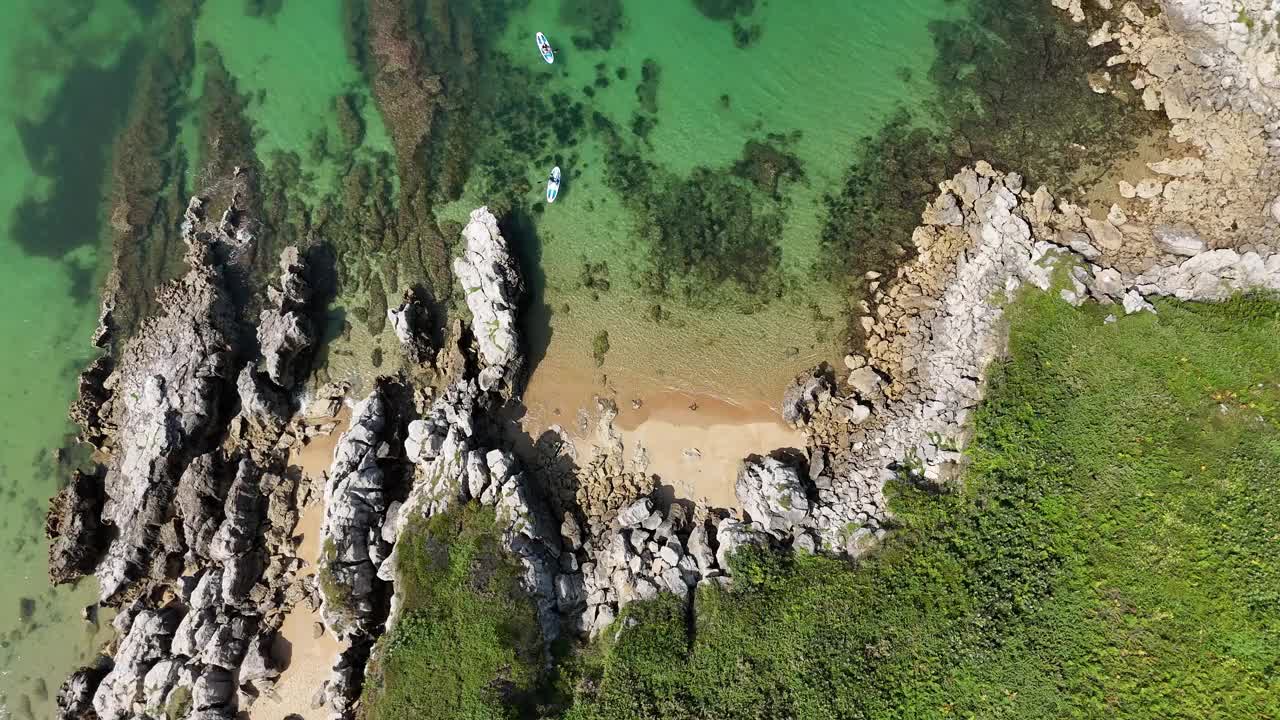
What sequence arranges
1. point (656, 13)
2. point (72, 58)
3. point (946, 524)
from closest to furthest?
point (946, 524)
point (656, 13)
point (72, 58)

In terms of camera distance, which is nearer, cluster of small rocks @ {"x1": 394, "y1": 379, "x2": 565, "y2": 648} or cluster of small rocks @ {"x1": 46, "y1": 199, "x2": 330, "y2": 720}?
cluster of small rocks @ {"x1": 394, "y1": 379, "x2": 565, "y2": 648}

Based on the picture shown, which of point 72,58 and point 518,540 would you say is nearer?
point 518,540

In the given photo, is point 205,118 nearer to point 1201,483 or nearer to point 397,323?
point 397,323

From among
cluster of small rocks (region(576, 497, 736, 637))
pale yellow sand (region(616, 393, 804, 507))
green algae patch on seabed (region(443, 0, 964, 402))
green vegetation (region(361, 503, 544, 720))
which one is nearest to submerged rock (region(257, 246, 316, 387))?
green algae patch on seabed (region(443, 0, 964, 402))

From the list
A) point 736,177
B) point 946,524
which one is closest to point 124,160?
point 736,177

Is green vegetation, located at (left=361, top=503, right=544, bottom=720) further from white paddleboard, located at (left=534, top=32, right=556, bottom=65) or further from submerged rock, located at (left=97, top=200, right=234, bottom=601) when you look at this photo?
white paddleboard, located at (left=534, top=32, right=556, bottom=65)

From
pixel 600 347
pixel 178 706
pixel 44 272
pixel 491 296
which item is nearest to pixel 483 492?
pixel 600 347
